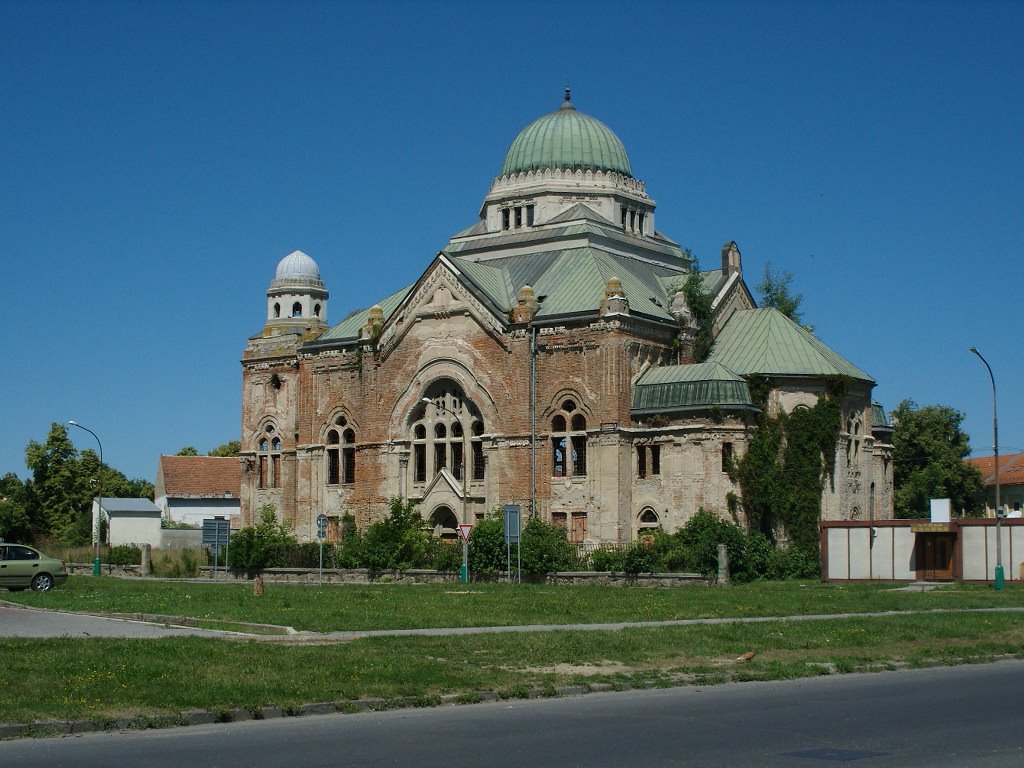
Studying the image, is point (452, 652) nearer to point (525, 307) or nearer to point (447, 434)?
point (525, 307)

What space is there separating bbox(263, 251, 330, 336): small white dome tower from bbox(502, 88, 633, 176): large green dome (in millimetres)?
12949

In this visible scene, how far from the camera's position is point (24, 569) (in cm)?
4294

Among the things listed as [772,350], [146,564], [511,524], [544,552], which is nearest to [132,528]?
[146,564]

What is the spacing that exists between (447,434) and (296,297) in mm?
16391

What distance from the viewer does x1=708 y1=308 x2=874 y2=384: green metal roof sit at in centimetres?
6022

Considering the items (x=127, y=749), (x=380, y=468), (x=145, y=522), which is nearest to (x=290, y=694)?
(x=127, y=749)

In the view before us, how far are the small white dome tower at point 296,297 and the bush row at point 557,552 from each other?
1799 cm

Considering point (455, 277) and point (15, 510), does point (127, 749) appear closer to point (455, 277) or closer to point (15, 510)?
point (455, 277)

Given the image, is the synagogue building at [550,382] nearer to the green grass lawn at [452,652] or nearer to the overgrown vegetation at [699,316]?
the overgrown vegetation at [699,316]

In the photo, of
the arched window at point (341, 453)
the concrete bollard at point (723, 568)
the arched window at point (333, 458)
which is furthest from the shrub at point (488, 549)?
the arched window at point (333, 458)

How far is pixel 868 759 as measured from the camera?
567 inches

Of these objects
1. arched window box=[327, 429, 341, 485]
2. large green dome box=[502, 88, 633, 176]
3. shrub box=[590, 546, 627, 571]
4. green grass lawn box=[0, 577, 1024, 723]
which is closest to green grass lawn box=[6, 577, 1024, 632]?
green grass lawn box=[0, 577, 1024, 723]

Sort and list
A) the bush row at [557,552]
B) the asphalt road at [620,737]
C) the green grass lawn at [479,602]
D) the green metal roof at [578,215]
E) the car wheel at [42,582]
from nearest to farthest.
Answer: the asphalt road at [620,737]
the green grass lawn at [479,602]
the car wheel at [42,582]
the bush row at [557,552]
the green metal roof at [578,215]

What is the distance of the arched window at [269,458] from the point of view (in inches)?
2867
